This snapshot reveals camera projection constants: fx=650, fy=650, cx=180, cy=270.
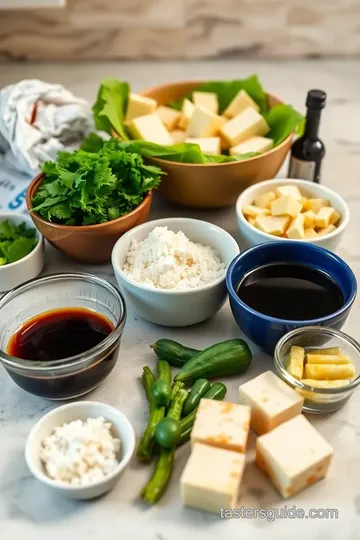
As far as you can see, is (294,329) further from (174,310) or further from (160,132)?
(160,132)

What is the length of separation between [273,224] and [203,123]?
313mm

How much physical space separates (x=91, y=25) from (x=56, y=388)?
121cm

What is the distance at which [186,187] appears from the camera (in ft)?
4.16

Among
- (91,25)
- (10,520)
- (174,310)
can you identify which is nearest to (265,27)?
(91,25)

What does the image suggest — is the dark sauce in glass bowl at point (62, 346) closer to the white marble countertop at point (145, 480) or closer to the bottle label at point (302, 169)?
the white marble countertop at point (145, 480)

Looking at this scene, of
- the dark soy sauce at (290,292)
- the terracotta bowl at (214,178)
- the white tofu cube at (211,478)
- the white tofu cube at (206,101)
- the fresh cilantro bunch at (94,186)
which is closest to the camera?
the white tofu cube at (211,478)

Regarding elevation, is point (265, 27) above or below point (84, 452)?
above

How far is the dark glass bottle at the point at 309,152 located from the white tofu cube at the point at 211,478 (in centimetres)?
70

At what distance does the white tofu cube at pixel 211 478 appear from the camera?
2.60 ft

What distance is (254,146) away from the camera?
1.30m

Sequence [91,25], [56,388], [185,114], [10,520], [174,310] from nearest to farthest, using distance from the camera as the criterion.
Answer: [10,520], [56,388], [174,310], [185,114], [91,25]

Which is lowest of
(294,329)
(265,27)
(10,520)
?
(10,520)

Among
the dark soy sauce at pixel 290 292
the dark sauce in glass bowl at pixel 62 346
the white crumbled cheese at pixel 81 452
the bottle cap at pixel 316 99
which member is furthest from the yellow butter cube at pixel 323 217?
the white crumbled cheese at pixel 81 452

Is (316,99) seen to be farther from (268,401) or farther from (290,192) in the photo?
(268,401)
